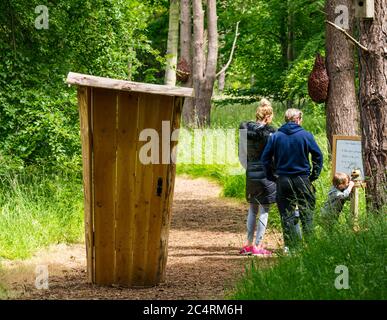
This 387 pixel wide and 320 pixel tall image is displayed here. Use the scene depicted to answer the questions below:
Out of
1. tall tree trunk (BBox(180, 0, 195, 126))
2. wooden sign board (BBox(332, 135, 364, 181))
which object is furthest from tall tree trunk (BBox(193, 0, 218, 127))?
wooden sign board (BBox(332, 135, 364, 181))

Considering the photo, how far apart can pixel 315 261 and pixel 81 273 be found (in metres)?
3.26

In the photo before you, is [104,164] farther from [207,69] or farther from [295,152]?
[207,69]

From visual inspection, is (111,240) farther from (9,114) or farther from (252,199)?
(9,114)

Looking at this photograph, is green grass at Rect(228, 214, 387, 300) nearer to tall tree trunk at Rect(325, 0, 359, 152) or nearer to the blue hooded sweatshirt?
the blue hooded sweatshirt

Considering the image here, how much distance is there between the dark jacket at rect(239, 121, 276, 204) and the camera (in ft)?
35.3

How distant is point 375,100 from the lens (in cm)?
922

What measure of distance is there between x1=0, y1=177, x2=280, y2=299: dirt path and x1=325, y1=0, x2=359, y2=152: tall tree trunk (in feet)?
6.88

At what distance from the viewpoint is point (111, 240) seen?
345 inches

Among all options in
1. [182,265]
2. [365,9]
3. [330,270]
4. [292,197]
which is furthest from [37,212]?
[330,270]

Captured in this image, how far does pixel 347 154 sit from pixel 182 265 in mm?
2340

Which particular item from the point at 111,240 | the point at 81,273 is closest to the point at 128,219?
the point at 111,240

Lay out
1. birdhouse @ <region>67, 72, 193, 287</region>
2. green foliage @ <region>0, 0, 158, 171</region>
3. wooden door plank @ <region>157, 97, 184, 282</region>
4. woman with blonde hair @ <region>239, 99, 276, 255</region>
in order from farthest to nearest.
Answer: green foliage @ <region>0, 0, 158, 171</region>
woman with blonde hair @ <region>239, 99, 276, 255</region>
wooden door plank @ <region>157, 97, 184, 282</region>
birdhouse @ <region>67, 72, 193, 287</region>

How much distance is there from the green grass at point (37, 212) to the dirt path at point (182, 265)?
20 cm

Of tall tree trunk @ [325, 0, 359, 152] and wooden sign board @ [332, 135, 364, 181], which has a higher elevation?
tall tree trunk @ [325, 0, 359, 152]
